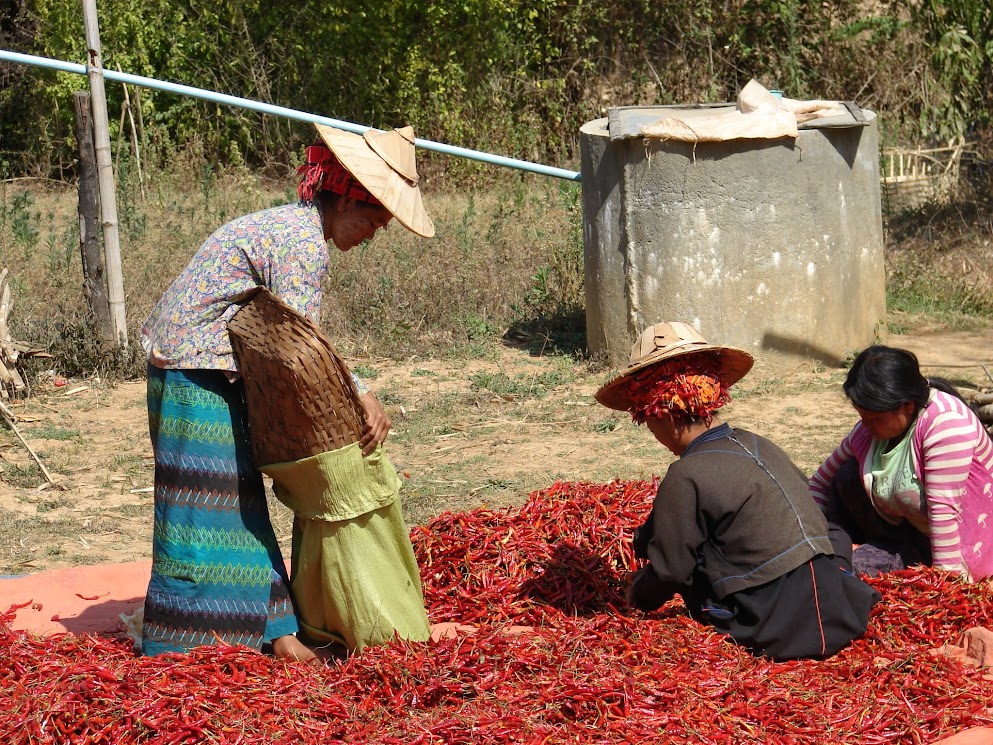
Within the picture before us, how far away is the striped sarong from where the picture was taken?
361 centimetres

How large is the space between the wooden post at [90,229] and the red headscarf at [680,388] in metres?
5.62

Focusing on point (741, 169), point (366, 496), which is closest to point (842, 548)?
point (366, 496)

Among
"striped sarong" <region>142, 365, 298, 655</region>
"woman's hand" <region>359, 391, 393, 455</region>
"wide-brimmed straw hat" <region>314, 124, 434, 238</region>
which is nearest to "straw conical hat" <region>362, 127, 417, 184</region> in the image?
"wide-brimmed straw hat" <region>314, 124, 434, 238</region>

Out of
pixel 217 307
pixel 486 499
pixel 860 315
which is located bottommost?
pixel 486 499

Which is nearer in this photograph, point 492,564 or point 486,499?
point 492,564

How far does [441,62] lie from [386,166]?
450 inches

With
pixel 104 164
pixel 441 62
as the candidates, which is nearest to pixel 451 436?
pixel 104 164

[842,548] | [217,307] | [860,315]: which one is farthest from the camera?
[860,315]

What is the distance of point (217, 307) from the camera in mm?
3584

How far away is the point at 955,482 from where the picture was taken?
405 cm

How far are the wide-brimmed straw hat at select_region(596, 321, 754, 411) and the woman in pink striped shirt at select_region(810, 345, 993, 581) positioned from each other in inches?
21.6

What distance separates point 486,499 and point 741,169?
2935mm

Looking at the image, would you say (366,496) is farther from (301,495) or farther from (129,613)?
(129,613)

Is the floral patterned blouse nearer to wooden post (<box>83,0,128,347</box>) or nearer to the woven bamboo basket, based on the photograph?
the woven bamboo basket
